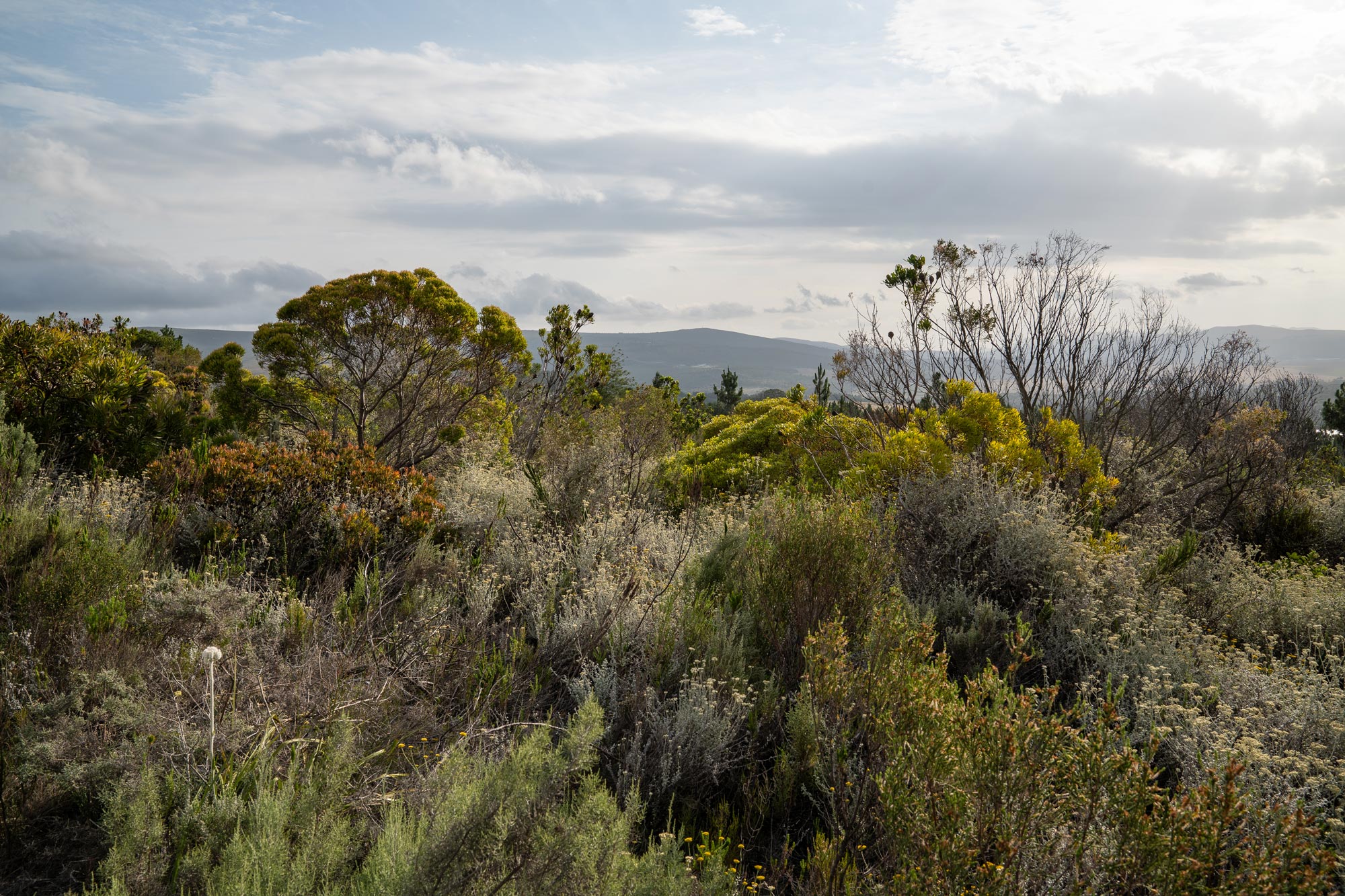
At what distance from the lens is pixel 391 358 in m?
9.05

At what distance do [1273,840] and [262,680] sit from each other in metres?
3.69

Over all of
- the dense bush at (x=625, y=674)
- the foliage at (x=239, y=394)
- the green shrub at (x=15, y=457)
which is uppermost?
the foliage at (x=239, y=394)

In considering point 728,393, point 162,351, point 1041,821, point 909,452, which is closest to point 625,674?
point 1041,821

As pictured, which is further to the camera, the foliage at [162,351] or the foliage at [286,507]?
the foliage at [162,351]

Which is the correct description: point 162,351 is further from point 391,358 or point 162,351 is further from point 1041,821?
point 1041,821

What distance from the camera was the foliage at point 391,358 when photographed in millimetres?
8602

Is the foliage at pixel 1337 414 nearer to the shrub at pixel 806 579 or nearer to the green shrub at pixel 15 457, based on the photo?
the shrub at pixel 806 579

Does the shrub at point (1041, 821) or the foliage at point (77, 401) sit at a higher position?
the foliage at point (77, 401)

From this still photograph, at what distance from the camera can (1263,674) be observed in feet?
12.9

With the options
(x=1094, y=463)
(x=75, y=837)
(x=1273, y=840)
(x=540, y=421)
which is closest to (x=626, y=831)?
(x=1273, y=840)

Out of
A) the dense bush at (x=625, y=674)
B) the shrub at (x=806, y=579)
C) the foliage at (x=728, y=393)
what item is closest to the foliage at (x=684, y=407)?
the foliage at (x=728, y=393)

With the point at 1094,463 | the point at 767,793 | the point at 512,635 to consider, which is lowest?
the point at 767,793

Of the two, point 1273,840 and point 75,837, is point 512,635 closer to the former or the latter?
point 75,837

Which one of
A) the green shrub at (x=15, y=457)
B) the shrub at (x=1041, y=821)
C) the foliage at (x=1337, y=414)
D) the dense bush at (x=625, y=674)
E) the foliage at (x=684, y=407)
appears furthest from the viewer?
the foliage at (x=1337, y=414)
